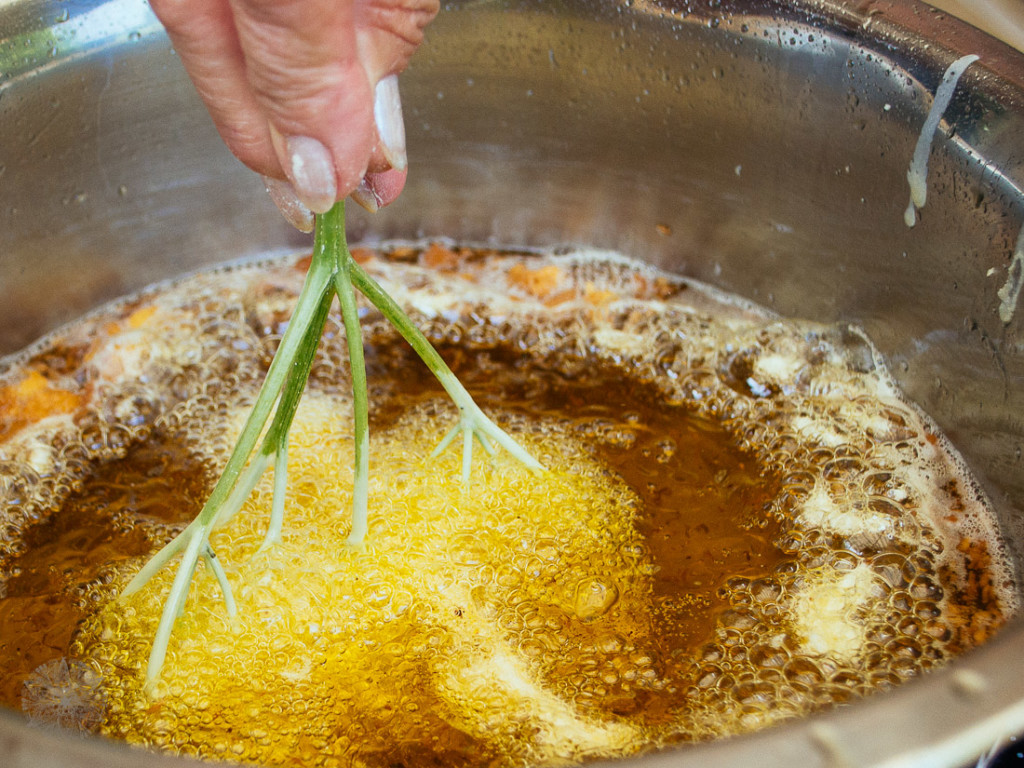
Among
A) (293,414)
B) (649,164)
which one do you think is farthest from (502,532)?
(649,164)

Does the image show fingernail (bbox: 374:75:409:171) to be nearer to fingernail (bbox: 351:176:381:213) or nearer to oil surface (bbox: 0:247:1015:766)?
fingernail (bbox: 351:176:381:213)

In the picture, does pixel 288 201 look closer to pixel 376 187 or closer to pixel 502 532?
pixel 376 187

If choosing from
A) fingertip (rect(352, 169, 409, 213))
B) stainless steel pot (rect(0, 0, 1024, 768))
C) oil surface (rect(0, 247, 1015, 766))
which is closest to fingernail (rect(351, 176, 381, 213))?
fingertip (rect(352, 169, 409, 213))

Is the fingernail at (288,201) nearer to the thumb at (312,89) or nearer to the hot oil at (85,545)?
the thumb at (312,89)

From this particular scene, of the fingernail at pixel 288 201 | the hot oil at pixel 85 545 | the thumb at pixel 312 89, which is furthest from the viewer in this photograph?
the hot oil at pixel 85 545

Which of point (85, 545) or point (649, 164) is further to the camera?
point (649, 164)

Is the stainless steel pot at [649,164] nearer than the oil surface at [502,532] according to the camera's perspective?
No

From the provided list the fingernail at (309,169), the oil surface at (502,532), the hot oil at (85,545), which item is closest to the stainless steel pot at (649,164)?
the oil surface at (502,532)
